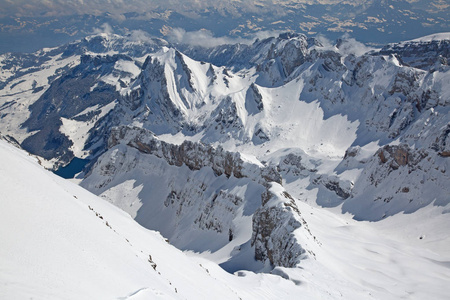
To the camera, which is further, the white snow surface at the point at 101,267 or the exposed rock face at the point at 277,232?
the exposed rock face at the point at 277,232

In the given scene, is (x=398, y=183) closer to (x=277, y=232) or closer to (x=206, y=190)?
(x=206, y=190)

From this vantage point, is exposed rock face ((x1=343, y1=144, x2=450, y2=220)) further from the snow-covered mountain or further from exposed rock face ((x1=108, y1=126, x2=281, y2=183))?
exposed rock face ((x1=108, y1=126, x2=281, y2=183))

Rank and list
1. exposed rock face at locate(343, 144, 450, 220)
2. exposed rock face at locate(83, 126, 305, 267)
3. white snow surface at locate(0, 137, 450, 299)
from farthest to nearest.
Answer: exposed rock face at locate(343, 144, 450, 220), exposed rock face at locate(83, 126, 305, 267), white snow surface at locate(0, 137, 450, 299)

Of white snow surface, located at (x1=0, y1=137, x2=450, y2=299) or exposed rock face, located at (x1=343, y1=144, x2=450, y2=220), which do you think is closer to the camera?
white snow surface, located at (x1=0, y1=137, x2=450, y2=299)

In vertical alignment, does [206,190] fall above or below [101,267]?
below

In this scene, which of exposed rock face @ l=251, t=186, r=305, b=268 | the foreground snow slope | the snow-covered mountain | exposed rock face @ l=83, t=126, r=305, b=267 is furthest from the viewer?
exposed rock face @ l=83, t=126, r=305, b=267

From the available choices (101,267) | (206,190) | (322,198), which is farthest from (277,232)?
(322,198)

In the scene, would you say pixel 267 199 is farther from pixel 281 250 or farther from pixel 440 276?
pixel 440 276

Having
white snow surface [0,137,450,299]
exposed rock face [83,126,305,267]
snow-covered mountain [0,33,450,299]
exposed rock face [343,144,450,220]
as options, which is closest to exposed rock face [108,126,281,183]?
exposed rock face [83,126,305,267]

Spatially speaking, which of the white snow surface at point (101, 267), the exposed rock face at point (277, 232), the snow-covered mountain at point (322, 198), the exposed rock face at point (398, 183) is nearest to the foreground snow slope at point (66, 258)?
the white snow surface at point (101, 267)

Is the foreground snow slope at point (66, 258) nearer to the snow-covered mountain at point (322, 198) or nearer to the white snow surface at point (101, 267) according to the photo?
the white snow surface at point (101, 267)

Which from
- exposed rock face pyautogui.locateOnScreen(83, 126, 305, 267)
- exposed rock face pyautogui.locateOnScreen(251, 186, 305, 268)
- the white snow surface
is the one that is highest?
the white snow surface

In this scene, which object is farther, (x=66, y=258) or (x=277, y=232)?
(x=277, y=232)
